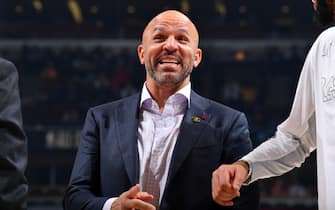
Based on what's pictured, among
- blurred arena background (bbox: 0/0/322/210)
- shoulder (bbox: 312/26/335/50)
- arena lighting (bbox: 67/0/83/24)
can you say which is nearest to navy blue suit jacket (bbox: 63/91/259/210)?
shoulder (bbox: 312/26/335/50)

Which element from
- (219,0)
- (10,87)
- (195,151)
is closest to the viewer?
(10,87)

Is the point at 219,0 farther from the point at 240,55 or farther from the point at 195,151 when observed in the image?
the point at 195,151

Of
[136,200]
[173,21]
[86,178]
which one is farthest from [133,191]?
[173,21]

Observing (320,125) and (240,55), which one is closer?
(320,125)

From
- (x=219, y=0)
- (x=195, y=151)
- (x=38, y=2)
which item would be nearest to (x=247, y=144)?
(x=195, y=151)

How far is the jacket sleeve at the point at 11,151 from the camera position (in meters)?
0.96

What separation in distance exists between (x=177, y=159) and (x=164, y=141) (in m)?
0.07

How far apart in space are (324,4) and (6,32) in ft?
25.0

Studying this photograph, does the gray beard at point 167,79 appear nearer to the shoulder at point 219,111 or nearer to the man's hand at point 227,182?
the shoulder at point 219,111

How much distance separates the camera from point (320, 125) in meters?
1.21

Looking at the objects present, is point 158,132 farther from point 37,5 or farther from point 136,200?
point 37,5

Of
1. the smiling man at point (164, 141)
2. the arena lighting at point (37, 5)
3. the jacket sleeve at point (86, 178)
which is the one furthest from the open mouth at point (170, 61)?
the arena lighting at point (37, 5)

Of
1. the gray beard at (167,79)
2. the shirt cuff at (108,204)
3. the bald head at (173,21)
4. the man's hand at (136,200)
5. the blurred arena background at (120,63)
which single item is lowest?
the blurred arena background at (120,63)

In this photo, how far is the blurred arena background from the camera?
7.75 meters
